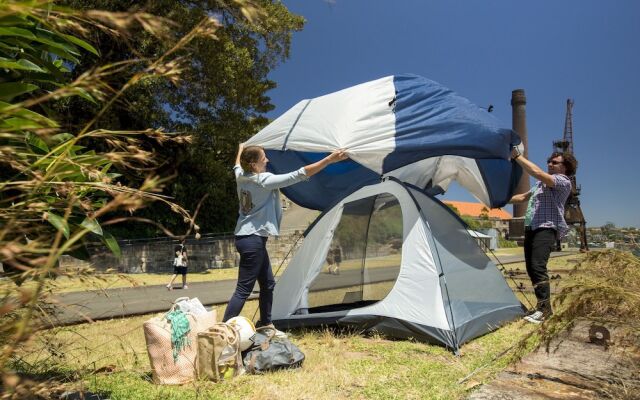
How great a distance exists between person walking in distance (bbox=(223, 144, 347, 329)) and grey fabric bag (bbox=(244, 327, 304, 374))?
1.67 ft

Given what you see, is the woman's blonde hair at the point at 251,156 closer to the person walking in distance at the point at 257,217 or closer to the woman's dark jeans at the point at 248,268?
the person walking in distance at the point at 257,217

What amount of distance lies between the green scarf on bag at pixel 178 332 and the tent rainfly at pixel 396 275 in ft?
6.05

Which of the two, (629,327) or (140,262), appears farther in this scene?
(140,262)

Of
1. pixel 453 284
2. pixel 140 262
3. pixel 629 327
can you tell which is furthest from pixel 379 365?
pixel 140 262

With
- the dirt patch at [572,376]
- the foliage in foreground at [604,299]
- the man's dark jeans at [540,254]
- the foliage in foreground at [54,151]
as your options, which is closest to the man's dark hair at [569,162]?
the man's dark jeans at [540,254]

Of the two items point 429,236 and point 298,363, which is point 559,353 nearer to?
point 429,236

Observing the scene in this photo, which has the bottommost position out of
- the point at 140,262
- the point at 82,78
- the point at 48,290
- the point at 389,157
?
the point at 140,262

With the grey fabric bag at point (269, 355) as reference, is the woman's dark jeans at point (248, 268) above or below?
above

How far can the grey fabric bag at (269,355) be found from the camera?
3.35m

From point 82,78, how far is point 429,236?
3.98 metres

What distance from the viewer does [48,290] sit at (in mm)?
1759

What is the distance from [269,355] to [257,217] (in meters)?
1.25

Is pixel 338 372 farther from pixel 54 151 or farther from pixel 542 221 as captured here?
pixel 542 221

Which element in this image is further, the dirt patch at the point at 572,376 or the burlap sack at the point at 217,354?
the burlap sack at the point at 217,354
